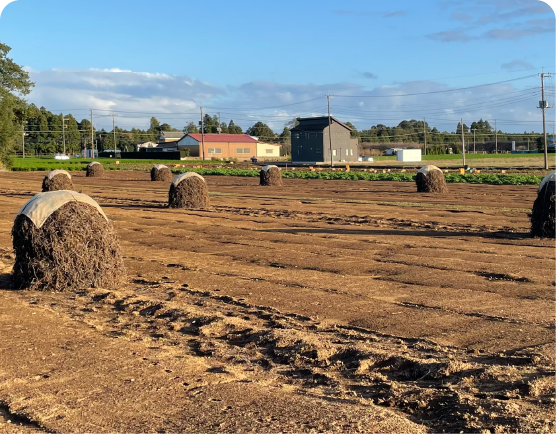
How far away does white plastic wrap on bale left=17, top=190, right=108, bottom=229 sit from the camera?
1050 centimetres

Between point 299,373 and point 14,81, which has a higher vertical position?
point 14,81

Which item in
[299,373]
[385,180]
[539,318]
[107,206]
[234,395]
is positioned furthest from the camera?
[385,180]

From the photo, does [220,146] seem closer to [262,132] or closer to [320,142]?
[320,142]

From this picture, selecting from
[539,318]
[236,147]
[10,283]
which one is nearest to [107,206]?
[10,283]

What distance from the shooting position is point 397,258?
12938mm

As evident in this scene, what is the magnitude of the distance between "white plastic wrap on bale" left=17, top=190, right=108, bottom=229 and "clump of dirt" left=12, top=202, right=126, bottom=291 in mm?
64

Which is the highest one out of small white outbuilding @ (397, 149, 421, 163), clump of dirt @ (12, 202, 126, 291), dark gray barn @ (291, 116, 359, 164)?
dark gray barn @ (291, 116, 359, 164)

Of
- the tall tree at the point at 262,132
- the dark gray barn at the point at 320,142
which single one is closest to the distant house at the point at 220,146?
the dark gray barn at the point at 320,142

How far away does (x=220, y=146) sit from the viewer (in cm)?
11819

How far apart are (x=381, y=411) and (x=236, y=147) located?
384 feet

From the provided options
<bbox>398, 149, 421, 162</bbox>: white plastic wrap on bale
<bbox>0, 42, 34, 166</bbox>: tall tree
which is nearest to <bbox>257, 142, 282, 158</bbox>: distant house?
<bbox>398, 149, 421, 162</bbox>: white plastic wrap on bale

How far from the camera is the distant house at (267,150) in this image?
128 meters

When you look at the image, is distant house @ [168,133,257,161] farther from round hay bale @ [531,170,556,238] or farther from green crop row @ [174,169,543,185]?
round hay bale @ [531,170,556,238]

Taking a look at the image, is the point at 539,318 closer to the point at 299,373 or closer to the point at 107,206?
the point at 299,373
